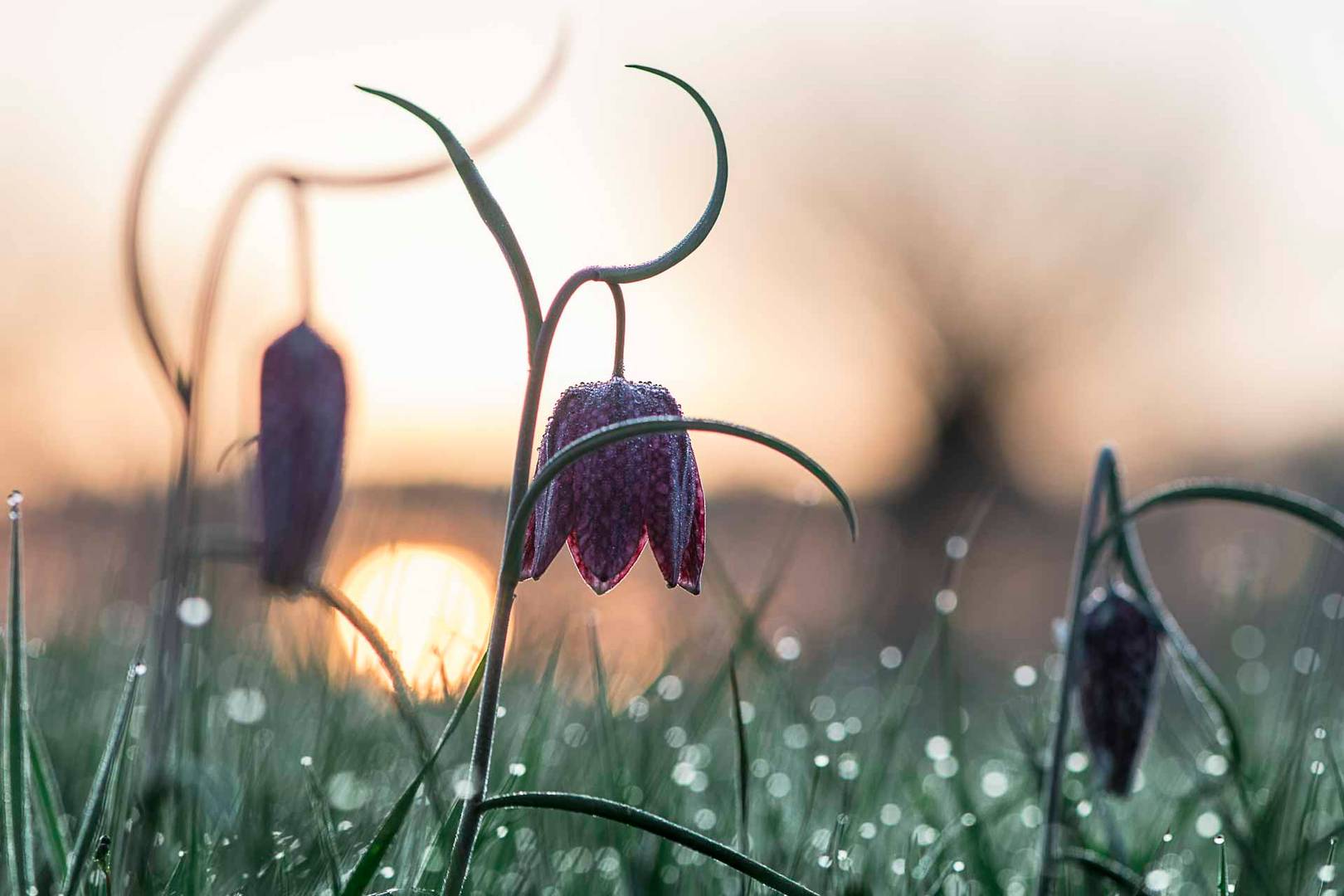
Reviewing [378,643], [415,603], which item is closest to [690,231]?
[378,643]

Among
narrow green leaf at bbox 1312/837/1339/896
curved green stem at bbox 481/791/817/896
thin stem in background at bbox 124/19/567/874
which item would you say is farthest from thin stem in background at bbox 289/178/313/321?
narrow green leaf at bbox 1312/837/1339/896

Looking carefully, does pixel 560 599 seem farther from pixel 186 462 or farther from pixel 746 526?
pixel 746 526

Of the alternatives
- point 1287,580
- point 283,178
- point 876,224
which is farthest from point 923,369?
point 283,178

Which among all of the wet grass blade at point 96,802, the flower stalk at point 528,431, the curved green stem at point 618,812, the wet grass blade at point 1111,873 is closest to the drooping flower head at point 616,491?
the flower stalk at point 528,431

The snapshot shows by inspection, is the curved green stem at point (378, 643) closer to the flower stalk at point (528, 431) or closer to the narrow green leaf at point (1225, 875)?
the flower stalk at point (528, 431)

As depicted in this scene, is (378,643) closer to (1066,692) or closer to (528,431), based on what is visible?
(528,431)
